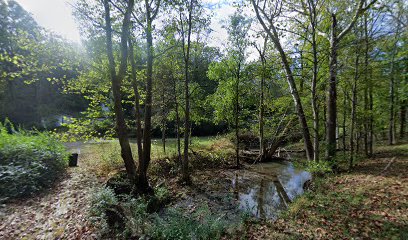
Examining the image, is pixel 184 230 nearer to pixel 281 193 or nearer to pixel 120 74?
pixel 120 74

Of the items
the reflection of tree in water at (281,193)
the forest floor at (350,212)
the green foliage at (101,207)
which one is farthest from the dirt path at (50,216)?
the reflection of tree in water at (281,193)

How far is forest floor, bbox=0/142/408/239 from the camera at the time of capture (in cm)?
414

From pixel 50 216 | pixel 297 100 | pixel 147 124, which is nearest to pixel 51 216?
pixel 50 216

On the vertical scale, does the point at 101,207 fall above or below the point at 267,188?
above

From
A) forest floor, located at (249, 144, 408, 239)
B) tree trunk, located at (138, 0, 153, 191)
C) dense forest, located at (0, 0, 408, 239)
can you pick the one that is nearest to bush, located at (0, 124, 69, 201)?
dense forest, located at (0, 0, 408, 239)

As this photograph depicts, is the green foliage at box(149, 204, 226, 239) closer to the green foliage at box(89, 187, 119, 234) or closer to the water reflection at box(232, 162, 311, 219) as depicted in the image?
the green foliage at box(89, 187, 119, 234)

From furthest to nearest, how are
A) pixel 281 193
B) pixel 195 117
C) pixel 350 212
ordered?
pixel 195 117
pixel 281 193
pixel 350 212

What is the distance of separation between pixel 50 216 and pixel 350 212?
7.20m

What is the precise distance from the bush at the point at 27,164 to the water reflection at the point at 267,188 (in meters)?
6.88

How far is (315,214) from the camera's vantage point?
5055 millimetres

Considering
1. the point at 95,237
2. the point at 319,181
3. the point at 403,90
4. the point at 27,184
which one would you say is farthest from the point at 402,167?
the point at 27,184

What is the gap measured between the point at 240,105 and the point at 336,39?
23.7ft

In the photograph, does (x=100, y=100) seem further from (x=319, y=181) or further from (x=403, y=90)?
(x=403, y=90)

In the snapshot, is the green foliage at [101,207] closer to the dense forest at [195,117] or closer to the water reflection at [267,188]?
the dense forest at [195,117]
